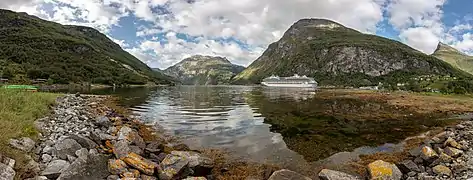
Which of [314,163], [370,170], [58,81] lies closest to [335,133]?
[314,163]

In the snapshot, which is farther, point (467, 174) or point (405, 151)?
point (405, 151)

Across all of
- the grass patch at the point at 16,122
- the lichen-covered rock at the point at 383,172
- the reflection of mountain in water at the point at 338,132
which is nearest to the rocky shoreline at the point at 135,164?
the lichen-covered rock at the point at 383,172

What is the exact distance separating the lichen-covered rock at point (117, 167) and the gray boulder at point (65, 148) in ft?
6.99

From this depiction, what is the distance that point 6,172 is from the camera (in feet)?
34.1

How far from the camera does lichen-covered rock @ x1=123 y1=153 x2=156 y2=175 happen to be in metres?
14.1

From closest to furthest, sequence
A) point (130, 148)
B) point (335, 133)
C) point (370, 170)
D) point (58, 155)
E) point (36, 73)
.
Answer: point (58, 155), point (370, 170), point (130, 148), point (335, 133), point (36, 73)

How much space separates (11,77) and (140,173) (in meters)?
137

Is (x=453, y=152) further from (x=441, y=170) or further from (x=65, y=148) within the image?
(x=65, y=148)

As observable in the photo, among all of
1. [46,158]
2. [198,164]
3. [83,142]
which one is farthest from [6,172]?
[198,164]

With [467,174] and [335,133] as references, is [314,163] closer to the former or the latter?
[467,174]

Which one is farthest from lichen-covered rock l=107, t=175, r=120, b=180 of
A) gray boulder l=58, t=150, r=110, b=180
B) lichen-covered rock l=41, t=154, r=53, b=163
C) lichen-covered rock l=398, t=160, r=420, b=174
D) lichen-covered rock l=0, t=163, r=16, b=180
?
lichen-covered rock l=398, t=160, r=420, b=174

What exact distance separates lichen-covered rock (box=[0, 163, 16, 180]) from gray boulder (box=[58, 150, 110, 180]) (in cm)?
156

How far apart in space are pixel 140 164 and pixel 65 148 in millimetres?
3713

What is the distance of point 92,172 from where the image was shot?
500 inches
